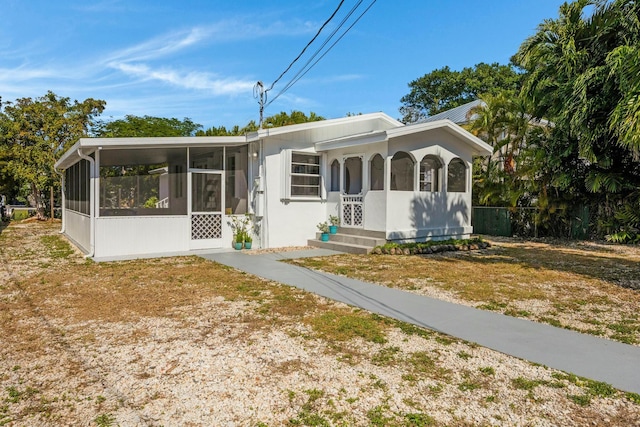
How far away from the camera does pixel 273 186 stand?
12266 millimetres

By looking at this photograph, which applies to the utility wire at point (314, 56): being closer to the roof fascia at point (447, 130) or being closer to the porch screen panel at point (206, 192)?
the roof fascia at point (447, 130)

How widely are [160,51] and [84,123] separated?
12264 mm

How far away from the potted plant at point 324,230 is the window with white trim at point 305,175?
952 mm

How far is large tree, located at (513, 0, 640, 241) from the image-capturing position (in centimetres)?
718

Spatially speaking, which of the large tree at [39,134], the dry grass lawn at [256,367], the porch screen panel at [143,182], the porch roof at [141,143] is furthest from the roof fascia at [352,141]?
the large tree at [39,134]

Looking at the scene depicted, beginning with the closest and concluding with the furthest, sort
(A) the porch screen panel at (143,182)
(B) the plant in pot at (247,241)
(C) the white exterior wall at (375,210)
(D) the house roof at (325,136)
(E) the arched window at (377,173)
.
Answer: (D) the house roof at (325,136)
(A) the porch screen panel at (143,182)
(C) the white exterior wall at (375,210)
(B) the plant in pot at (247,241)
(E) the arched window at (377,173)

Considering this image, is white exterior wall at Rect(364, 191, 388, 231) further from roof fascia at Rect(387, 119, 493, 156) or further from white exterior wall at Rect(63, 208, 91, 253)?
white exterior wall at Rect(63, 208, 91, 253)

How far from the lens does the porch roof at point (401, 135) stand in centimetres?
1126

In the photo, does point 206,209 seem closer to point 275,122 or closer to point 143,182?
point 143,182

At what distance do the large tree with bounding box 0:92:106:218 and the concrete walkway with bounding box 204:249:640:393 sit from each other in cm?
2082

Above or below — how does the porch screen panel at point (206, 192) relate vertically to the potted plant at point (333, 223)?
above

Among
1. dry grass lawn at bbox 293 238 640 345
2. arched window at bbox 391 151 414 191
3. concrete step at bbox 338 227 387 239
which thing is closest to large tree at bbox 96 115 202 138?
concrete step at bbox 338 227 387 239

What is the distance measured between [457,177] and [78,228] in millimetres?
12401

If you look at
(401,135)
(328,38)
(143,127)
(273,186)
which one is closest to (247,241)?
(273,186)
